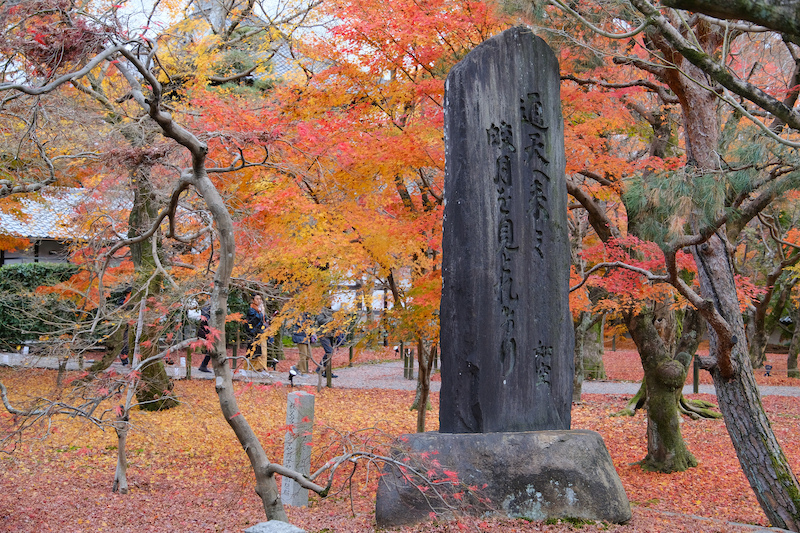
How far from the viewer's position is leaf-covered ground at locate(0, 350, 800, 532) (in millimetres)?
5621

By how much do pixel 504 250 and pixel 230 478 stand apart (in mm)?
5114

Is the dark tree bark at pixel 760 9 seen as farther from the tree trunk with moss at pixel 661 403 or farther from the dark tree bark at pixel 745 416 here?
the tree trunk with moss at pixel 661 403

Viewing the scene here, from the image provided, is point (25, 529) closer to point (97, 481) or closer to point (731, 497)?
point (97, 481)

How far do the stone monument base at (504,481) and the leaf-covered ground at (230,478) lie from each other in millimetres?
136

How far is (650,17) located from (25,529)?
6.38 metres

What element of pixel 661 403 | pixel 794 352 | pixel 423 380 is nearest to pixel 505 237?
pixel 423 380

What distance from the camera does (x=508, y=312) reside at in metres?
5.40

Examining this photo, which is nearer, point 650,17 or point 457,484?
point 650,17

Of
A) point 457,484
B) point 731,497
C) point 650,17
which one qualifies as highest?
point 650,17

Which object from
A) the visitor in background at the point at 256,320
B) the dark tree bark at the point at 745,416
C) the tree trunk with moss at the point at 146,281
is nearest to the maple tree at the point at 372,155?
the tree trunk with moss at the point at 146,281

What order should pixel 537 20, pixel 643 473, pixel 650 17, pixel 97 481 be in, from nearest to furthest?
pixel 650 17
pixel 537 20
pixel 97 481
pixel 643 473

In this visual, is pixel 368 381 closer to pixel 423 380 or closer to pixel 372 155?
pixel 423 380

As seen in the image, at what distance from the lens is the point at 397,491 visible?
4824 mm

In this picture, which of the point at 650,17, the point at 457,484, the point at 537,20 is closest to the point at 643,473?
the point at 457,484
